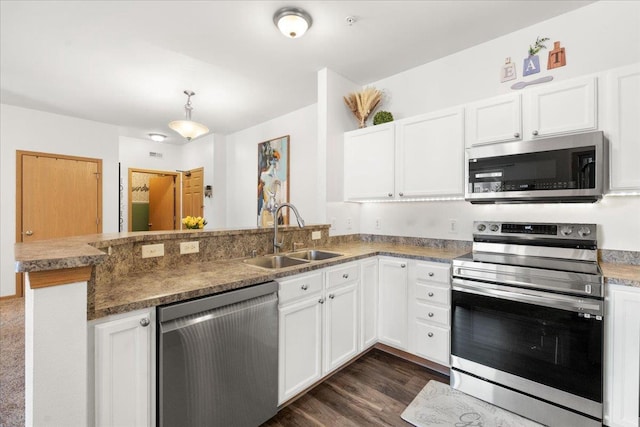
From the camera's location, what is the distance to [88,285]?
3.55 ft

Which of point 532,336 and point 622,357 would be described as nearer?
point 622,357

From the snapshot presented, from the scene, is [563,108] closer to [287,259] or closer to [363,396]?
[287,259]

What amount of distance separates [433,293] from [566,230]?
1.01m

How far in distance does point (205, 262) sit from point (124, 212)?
530cm

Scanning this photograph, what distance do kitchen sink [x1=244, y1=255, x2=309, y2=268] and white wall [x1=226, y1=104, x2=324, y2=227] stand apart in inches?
32.6

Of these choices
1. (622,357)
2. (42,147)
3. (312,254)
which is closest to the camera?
(622,357)

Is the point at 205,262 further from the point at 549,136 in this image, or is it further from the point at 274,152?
the point at 274,152

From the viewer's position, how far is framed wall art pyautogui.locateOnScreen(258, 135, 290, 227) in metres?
4.55

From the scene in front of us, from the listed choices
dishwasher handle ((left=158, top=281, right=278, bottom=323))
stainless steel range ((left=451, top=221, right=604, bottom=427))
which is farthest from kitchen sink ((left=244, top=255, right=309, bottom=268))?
stainless steel range ((left=451, top=221, right=604, bottom=427))

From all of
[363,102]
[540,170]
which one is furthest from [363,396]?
[363,102]

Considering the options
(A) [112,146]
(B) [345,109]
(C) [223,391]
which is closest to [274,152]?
(B) [345,109]

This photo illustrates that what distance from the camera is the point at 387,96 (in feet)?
10.6

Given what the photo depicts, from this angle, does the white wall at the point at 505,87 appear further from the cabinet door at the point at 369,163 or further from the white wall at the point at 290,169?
the white wall at the point at 290,169

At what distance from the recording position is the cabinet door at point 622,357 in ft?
5.03
